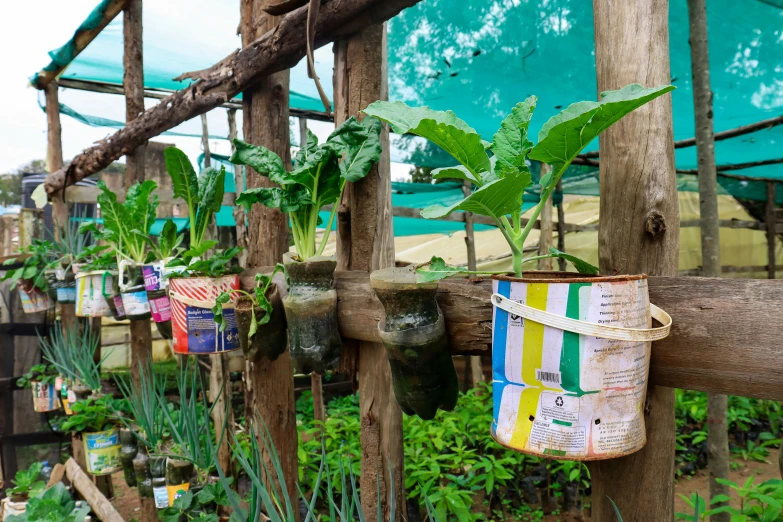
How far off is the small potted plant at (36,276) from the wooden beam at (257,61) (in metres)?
A: 1.46

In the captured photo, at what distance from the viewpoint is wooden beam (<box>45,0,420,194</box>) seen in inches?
57.4

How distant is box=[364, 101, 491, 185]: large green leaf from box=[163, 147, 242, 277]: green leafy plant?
45.4 inches

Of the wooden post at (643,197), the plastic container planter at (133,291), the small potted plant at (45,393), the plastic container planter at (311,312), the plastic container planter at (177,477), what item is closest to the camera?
the wooden post at (643,197)

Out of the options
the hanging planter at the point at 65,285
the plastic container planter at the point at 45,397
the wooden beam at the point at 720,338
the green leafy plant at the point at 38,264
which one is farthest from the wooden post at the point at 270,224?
the plastic container planter at the point at 45,397

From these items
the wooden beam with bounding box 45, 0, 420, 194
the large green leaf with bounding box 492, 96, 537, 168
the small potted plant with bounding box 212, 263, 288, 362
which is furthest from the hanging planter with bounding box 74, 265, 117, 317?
the large green leaf with bounding box 492, 96, 537, 168

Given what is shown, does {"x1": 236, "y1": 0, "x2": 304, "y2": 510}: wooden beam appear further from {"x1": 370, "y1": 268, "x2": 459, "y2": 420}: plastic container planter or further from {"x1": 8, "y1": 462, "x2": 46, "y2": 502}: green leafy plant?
{"x1": 8, "y1": 462, "x2": 46, "y2": 502}: green leafy plant

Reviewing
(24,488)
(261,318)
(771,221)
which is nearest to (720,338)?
(261,318)

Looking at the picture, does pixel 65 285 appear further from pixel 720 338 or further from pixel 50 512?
pixel 720 338

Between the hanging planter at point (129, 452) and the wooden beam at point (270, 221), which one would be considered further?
the hanging planter at point (129, 452)

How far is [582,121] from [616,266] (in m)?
0.33

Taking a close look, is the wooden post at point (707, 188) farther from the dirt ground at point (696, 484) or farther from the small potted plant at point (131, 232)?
the small potted plant at point (131, 232)

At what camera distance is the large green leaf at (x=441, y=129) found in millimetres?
855

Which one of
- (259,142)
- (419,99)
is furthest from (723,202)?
(259,142)

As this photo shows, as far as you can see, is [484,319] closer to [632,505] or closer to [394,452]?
[632,505]
